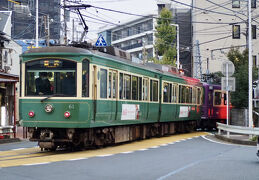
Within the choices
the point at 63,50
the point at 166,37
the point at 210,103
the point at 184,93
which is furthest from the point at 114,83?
the point at 166,37

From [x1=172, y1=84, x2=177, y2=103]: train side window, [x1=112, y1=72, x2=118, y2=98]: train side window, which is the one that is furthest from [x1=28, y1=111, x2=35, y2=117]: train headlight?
[x1=172, y1=84, x2=177, y2=103]: train side window

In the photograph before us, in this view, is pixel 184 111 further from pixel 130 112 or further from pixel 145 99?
pixel 130 112

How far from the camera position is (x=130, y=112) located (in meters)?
18.7

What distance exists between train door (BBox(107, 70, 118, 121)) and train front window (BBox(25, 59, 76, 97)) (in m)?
→ 1.95

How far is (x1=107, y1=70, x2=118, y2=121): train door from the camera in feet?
54.2

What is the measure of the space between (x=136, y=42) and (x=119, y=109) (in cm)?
7350

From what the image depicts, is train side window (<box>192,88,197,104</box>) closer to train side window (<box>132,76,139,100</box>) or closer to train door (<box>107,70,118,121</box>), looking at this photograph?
train side window (<box>132,76,139,100</box>)

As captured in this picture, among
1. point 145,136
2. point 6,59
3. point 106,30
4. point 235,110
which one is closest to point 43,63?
point 145,136

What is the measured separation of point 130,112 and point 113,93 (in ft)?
6.67

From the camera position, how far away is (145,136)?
868 inches

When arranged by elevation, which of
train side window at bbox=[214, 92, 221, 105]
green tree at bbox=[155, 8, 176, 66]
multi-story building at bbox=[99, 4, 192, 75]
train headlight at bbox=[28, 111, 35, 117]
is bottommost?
train headlight at bbox=[28, 111, 35, 117]

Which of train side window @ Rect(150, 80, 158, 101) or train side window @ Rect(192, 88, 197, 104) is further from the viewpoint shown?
train side window @ Rect(192, 88, 197, 104)

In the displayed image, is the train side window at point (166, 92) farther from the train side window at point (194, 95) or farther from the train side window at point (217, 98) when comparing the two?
the train side window at point (217, 98)

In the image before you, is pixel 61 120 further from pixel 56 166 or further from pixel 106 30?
pixel 106 30
